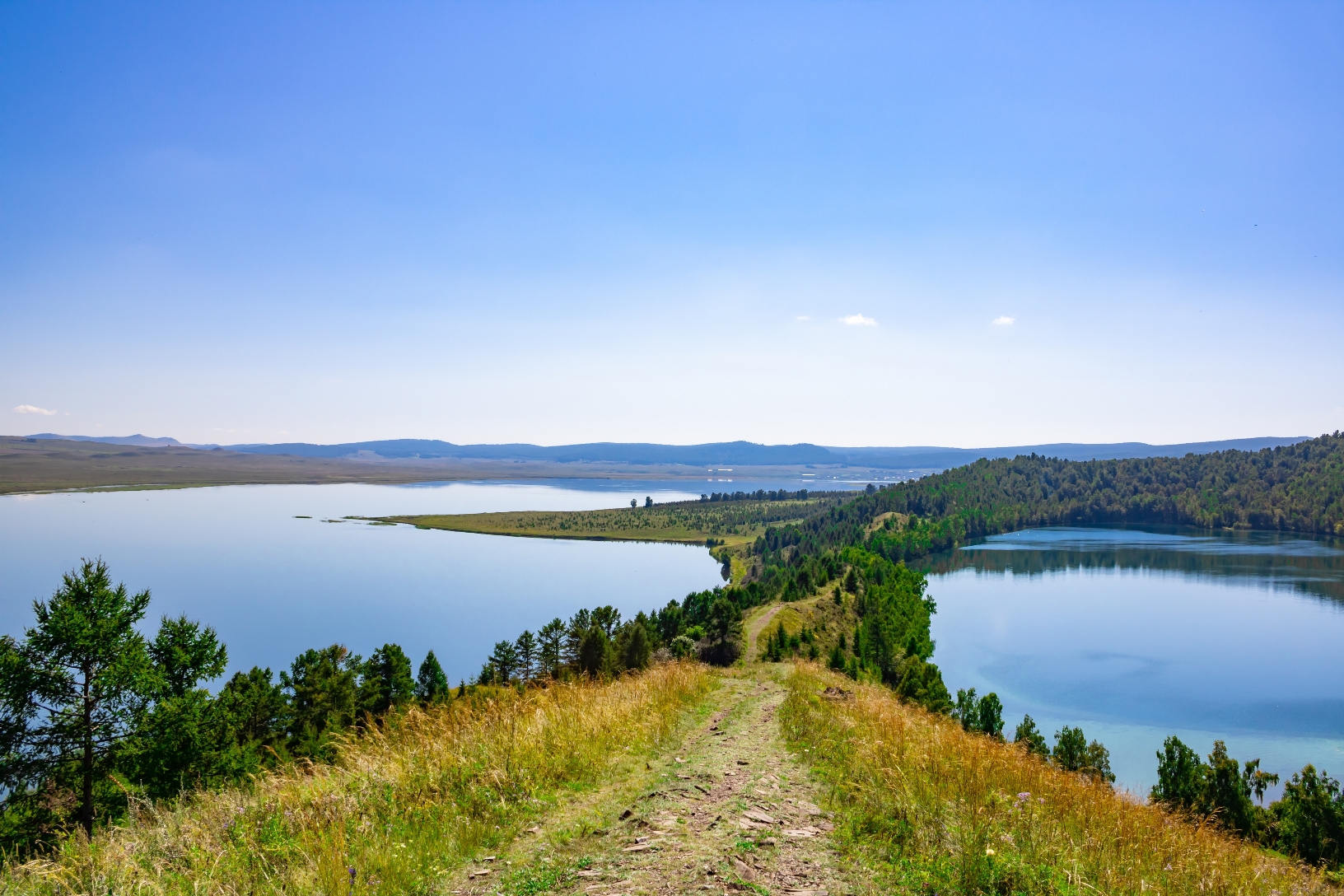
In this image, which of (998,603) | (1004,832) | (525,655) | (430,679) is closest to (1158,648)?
(998,603)

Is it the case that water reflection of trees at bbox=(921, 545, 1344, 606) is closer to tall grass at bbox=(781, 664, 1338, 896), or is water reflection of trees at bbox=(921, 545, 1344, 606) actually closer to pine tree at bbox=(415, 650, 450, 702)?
pine tree at bbox=(415, 650, 450, 702)

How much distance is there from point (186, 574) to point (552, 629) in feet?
283

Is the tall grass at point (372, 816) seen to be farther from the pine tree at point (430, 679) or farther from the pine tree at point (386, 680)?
the pine tree at point (430, 679)

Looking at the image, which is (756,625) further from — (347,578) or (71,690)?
(347,578)

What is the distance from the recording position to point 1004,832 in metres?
6.90

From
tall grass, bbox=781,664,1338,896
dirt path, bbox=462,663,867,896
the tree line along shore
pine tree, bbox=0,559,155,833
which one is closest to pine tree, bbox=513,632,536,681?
the tree line along shore

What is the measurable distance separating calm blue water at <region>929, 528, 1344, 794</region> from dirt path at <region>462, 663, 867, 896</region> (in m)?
40.9

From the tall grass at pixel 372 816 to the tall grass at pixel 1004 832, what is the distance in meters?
3.46

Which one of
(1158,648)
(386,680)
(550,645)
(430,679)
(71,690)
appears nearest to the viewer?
(71,690)

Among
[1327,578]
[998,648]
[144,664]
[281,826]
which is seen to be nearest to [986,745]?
[281,826]

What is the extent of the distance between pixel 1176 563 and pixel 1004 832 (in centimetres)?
15888

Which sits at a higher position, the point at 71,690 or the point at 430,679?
the point at 71,690

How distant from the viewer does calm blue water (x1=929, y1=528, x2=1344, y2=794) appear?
5025 cm

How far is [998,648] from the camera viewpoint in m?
74.5
